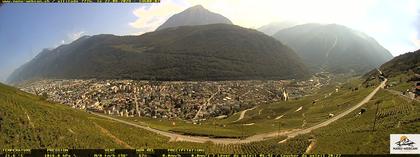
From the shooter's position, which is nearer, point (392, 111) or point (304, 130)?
point (392, 111)

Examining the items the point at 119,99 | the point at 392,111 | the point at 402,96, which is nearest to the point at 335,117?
the point at 402,96

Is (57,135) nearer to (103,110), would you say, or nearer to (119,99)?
(103,110)

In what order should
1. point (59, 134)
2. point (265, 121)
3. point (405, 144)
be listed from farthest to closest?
point (265, 121), point (59, 134), point (405, 144)

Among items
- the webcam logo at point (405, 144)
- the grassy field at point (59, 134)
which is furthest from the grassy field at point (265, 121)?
the webcam logo at point (405, 144)

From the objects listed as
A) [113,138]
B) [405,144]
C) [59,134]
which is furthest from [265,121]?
[59,134]

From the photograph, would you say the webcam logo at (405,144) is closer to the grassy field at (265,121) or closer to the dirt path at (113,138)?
the dirt path at (113,138)

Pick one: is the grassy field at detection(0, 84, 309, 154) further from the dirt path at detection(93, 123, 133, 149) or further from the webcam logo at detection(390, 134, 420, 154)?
the webcam logo at detection(390, 134, 420, 154)

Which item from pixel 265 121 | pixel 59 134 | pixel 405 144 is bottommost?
pixel 265 121

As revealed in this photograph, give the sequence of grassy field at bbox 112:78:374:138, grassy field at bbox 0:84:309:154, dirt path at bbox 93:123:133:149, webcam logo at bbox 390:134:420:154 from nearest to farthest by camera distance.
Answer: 1. webcam logo at bbox 390:134:420:154
2. grassy field at bbox 0:84:309:154
3. dirt path at bbox 93:123:133:149
4. grassy field at bbox 112:78:374:138

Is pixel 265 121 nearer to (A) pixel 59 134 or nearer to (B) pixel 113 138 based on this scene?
(B) pixel 113 138

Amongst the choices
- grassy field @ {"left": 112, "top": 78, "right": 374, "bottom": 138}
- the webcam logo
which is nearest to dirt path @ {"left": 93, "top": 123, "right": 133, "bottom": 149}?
grassy field @ {"left": 112, "top": 78, "right": 374, "bottom": 138}

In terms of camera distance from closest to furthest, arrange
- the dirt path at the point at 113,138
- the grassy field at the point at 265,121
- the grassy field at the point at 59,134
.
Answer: the grassy field at the point at 59,134
the dirt path at the point at 113,138
the grassy field at the point at 265,121
